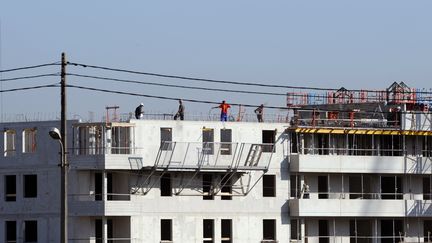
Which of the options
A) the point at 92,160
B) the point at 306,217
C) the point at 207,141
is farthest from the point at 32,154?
the point at 306,217

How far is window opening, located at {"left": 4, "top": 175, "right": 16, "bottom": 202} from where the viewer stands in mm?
99019

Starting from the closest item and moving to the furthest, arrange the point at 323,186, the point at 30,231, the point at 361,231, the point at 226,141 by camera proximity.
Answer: the point at 30,231, the point at 226,141, the point at 323,186, the point at 361,231

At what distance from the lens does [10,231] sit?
99.3 metres

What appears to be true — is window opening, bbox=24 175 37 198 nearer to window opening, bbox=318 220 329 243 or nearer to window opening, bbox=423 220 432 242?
window opening, bbox=318 220 329 243

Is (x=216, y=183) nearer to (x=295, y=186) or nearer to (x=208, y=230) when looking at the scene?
(x=208, y=230)

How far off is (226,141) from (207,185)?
3132 mm

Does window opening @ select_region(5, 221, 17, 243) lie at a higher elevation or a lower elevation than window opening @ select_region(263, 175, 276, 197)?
lower

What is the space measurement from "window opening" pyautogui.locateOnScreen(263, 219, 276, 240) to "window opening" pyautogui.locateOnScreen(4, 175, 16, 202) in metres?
16.9

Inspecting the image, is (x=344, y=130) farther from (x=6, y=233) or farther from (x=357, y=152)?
(x=6, y=233)

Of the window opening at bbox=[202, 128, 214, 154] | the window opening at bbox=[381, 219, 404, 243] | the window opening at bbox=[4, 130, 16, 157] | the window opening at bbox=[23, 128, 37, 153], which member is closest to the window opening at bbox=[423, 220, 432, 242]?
the window opening at bbox=[381, 219, 404, 243]

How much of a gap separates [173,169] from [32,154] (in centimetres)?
900

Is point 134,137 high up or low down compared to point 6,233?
up

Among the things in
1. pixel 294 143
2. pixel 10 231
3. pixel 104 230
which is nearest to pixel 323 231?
pixel 294 143

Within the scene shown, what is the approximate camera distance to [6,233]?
3907 inches
